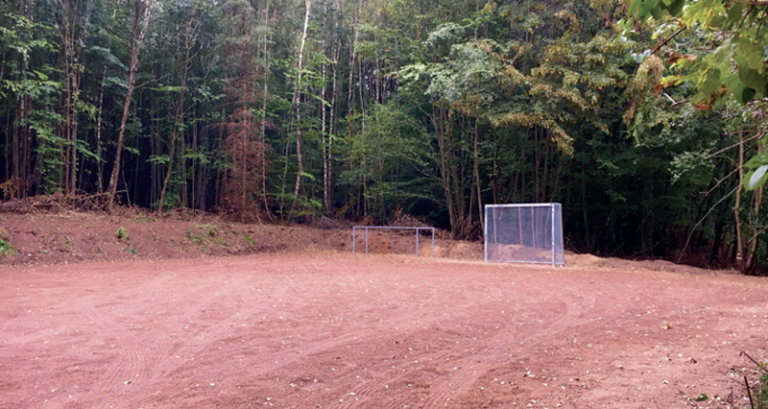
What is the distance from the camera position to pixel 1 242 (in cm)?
1341

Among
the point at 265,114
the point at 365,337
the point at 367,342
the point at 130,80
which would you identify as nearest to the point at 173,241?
the point at 130,80

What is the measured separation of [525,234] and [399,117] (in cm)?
923

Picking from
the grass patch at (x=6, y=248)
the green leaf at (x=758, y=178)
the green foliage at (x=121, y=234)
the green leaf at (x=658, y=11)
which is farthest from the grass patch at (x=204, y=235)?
the green leaf at (x=758, y=178)

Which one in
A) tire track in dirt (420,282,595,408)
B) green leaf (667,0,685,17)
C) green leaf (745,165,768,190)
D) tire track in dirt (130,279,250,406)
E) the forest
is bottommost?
tire track in dirt (420,282,595,408)

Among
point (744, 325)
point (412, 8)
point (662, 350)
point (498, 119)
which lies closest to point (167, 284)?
point (662, 350)

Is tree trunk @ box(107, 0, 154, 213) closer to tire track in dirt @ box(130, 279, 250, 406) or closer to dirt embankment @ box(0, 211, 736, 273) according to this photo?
dirt embankment @ box(0, 211, 736, 273)

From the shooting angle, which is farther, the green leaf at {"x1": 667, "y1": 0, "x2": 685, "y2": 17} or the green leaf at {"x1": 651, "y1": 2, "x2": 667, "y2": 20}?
the green leaf at {"x1": 651, "y1": 2, "x2": 667, "y2": 20}

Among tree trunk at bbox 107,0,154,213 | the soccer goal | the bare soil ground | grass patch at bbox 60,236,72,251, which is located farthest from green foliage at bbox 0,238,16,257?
the soccer goal

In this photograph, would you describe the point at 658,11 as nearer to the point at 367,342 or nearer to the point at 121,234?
the point at 367,342

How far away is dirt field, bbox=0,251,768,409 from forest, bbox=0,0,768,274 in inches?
276

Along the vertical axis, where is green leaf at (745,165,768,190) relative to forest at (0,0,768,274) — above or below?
below

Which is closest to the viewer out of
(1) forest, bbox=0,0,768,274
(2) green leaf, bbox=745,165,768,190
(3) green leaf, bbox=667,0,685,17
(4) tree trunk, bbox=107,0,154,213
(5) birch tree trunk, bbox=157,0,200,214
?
(2) green leaf, bbox=745,165,768,190

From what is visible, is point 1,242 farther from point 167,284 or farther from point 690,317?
point 690,317

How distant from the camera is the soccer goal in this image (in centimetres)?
1616
